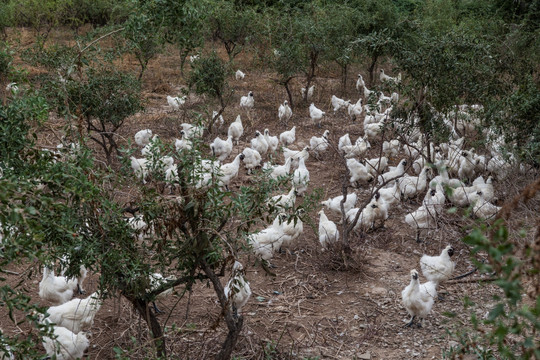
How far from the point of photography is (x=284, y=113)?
14852mm

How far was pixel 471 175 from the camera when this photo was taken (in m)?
10.6

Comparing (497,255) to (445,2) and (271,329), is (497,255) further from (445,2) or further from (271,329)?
(445,2)

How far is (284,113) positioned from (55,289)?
949 cm

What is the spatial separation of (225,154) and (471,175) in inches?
200

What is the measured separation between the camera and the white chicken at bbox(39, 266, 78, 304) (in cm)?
642

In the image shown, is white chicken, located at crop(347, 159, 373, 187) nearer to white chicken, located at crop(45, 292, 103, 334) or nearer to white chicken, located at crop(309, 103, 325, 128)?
white chicken, located at crop(309, 103, 325, 128)

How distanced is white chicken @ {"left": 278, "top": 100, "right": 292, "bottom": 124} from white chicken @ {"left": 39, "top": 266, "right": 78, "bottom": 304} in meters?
9.21

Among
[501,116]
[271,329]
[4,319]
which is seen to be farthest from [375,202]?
[4,319]

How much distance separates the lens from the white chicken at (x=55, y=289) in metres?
6.42

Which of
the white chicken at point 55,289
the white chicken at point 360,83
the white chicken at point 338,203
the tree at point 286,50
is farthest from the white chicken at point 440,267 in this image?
the white chicken at point 360,83

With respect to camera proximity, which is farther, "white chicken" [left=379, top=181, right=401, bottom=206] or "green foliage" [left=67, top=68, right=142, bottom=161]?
"green foliage" [left=67, top=68, right=142, bottom=161]

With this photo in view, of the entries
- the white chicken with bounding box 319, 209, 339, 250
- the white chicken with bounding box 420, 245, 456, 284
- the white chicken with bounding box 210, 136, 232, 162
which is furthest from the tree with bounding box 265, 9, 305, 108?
the white chicken with bounding box 420, 245, 456, 284

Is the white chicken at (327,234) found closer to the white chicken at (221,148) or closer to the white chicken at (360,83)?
the white chicken at (221,148)

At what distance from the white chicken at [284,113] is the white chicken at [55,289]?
9.21m
